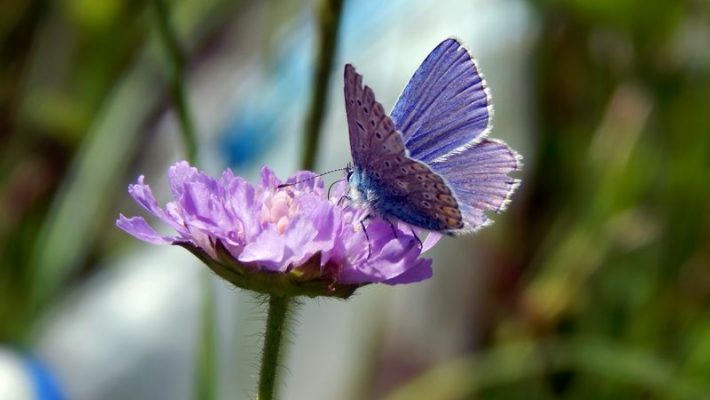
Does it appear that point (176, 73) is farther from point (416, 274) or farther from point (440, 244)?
point (440, 244)

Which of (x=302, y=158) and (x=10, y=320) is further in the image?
(x=10, y=320)

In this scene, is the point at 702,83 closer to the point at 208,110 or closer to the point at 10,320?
the point at 208,110

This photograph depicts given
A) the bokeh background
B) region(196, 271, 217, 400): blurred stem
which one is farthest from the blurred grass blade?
region(196, 271, 217, 400): blurred stem

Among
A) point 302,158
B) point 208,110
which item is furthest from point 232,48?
point 302,158

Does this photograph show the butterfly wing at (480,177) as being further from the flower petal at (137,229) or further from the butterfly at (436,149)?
the flower petal at (137,229)

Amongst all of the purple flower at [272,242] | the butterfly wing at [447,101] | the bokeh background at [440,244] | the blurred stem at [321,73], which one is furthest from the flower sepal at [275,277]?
the bokeh background at [440,244]

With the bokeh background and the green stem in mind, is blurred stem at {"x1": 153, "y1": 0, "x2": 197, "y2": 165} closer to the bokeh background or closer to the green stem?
the green stem
